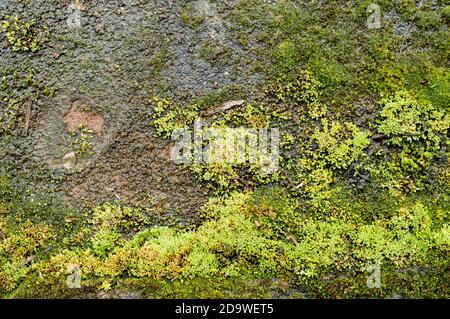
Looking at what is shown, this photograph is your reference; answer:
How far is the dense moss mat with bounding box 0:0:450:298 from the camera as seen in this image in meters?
5.05

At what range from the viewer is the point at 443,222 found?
5.11 meters

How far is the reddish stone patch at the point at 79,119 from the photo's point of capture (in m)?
5.39

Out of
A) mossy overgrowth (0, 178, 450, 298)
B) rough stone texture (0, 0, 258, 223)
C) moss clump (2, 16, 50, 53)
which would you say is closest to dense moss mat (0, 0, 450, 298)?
mossy overgrowth (0, 178, 450, 298)

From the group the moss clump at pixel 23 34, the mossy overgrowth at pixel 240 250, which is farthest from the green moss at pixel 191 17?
the mossy overgrowth at pixel 240 250

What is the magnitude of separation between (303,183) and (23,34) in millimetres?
3292

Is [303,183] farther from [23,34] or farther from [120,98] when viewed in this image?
[23,34]

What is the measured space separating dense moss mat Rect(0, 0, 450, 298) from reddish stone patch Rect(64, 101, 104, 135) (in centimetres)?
56

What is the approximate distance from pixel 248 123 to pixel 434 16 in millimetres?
2200

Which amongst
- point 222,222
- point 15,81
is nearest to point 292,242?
point 222,222

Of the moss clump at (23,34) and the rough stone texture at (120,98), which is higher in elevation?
the moss clump at (23,34)

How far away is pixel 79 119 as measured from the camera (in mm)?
5406

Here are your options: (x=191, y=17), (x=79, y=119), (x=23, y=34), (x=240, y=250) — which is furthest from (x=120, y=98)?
(x=240, y=250)

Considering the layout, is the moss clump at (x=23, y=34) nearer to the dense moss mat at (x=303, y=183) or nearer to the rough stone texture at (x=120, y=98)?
the rough stone texture at (x=120, y=98)

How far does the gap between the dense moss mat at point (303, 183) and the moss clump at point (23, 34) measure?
1387 mm
